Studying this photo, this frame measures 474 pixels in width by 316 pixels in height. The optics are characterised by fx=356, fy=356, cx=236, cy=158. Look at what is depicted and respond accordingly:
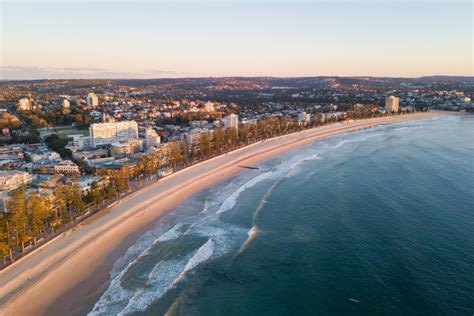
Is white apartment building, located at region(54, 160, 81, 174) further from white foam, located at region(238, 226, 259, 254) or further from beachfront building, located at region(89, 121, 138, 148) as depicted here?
white foam, located at region(238, 226, 259, 254)

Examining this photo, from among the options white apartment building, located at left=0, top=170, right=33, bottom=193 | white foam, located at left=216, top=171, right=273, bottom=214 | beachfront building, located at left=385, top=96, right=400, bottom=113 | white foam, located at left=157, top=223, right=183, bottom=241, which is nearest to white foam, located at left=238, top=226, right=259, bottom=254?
white foam, located at left=216, top=171, right=273, bottom=214

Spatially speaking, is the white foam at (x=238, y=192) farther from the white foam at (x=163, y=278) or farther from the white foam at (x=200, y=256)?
the white foam at (x=163, y=278)

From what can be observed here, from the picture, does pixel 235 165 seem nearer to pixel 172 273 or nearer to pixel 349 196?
pixel 349 196

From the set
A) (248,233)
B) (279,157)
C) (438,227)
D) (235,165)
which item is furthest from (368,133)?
(248,233)

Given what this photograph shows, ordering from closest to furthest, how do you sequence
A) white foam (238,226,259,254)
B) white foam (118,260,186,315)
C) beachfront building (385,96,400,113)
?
white foam (118,260,186,315) → white foam (238,226,259,254) → beachfront building (385,96,400,113)

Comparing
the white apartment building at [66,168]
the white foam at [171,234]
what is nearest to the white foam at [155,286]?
the white foam at [171,234]

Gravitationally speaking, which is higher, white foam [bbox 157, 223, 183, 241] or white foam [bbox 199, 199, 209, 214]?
white foam [bbox 199, 199, 209, 214]
